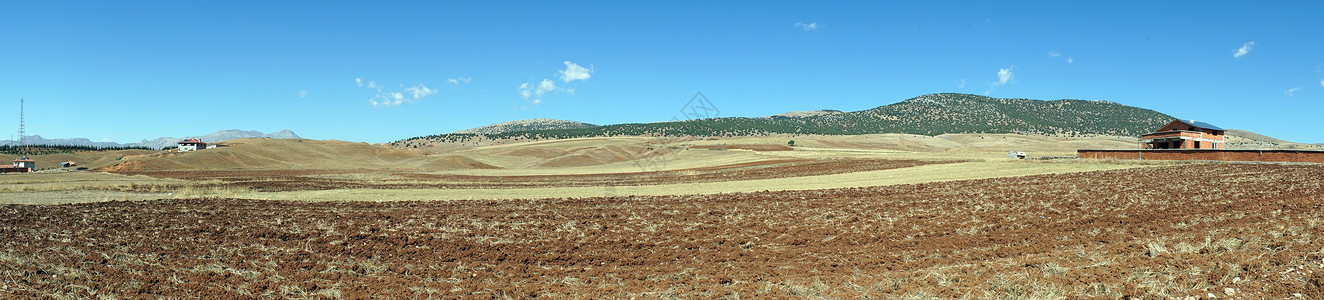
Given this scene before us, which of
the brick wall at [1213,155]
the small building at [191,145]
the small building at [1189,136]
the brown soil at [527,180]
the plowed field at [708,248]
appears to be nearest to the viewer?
the plowed field at [708,248]

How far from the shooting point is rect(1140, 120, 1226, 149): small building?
178 feet

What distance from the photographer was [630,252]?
14.6 meters

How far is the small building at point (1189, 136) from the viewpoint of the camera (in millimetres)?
54312

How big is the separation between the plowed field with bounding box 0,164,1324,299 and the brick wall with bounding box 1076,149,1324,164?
18.4m

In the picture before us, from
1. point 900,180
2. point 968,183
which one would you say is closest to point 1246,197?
point 968,183

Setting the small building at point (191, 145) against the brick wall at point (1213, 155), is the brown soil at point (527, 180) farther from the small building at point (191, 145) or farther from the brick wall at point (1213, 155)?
the small building at point (191, 145)

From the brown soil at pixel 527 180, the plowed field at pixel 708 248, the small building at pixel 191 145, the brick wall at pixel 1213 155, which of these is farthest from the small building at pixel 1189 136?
the small building at pixel 191 145

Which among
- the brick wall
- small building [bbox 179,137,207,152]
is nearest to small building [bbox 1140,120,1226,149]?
the brick wall

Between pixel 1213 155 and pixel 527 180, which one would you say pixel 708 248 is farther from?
pixel 1213 155

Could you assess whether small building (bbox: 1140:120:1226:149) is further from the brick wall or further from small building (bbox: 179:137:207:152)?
small building (bbox: 179:137:207:152)

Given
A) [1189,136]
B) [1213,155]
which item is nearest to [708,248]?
[1213,155]

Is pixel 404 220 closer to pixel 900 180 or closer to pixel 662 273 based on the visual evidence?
pixel 662 273

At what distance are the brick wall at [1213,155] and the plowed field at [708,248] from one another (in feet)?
60.2

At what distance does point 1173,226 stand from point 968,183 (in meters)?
16.0
